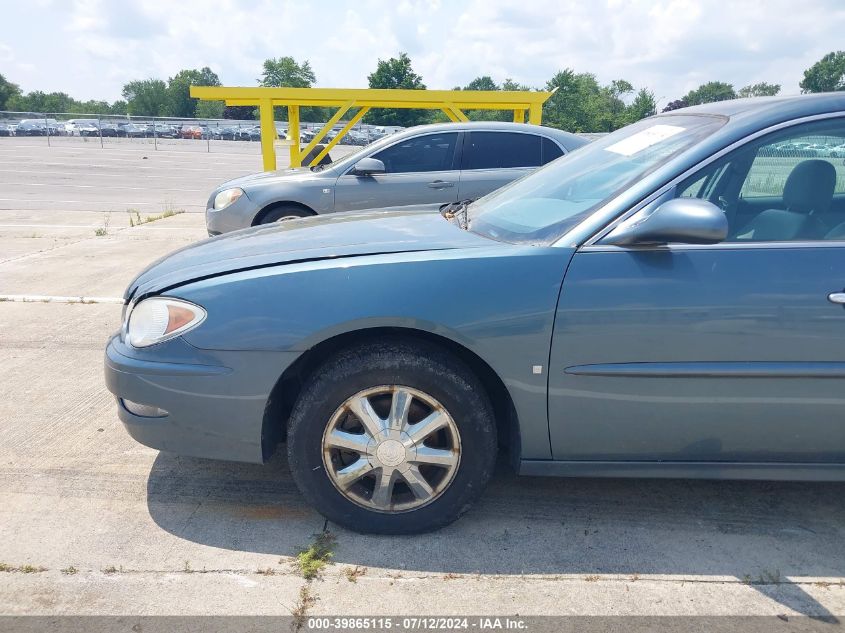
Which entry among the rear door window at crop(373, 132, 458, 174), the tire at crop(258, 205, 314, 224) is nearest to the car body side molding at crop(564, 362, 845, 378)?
the rear door window at crop(373, 132, 458, 174)

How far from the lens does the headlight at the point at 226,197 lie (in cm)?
758

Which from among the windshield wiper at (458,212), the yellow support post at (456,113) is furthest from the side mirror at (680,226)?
the yellow support post at (456,113)

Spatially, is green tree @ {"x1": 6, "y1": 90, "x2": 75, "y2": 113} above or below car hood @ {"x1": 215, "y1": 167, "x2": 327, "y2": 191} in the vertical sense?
above

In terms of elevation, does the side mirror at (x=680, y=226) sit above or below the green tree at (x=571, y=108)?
below

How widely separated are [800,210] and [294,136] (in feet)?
36.3

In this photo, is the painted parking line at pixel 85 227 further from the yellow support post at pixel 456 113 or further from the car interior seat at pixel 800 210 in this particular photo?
the car interior seat at pixel 800 210

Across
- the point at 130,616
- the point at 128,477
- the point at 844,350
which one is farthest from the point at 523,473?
the point at 128,477

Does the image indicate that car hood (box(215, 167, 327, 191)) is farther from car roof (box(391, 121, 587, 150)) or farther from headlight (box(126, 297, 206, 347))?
headlight (box(126, 297, 206, 347))

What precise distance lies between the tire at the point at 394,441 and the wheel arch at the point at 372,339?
4cm

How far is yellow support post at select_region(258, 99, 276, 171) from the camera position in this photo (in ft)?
38.1

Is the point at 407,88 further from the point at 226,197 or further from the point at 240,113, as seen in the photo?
the point at 226,197

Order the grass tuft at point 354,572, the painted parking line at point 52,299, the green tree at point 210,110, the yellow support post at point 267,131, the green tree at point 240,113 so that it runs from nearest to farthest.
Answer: the grass tuft at point 354,572 < the painted parking line at point 52,299 < the yellow support post at point 267,131 < the green tree at point 240,113 < the green tree at point 210,110

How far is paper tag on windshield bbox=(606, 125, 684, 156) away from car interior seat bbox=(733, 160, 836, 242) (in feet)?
1.72

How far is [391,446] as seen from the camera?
265 centimetres
